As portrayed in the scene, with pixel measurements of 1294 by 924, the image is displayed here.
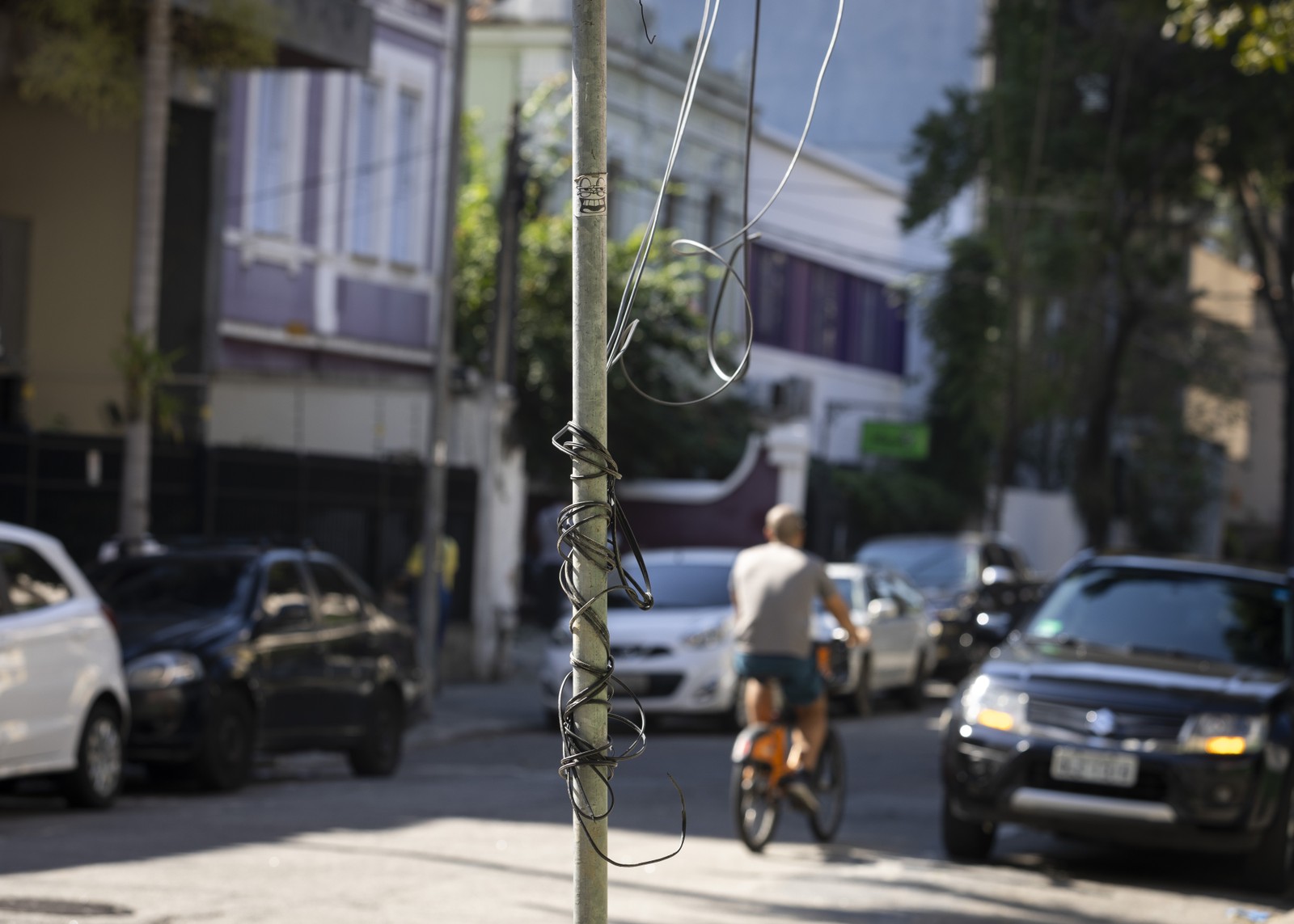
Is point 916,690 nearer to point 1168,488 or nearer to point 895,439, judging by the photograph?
point 895,439

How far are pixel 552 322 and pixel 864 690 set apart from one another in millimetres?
9615

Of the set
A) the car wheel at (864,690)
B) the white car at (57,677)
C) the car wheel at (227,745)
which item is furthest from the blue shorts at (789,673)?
A: the car wheel at (864,690)

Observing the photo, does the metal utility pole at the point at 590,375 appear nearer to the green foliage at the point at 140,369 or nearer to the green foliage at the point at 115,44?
the green foliage at the point at 140,369

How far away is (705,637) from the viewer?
695 inches

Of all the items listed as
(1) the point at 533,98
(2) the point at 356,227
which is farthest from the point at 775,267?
(2) the point at 356,227

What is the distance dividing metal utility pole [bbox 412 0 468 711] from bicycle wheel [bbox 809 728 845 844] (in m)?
7.70

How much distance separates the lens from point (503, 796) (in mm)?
12391

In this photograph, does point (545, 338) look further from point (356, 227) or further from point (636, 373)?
point (356, 227)

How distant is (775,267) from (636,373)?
44.5 feet

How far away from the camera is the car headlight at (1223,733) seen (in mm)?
9523

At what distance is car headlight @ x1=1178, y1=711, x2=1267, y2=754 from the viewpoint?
9.52 metres

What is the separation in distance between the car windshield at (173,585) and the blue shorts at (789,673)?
12.9 ft

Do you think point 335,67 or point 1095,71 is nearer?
point 335,67

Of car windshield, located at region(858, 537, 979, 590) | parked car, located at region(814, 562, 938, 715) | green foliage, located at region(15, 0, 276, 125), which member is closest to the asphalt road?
green foliage, located at region(15, 0, 276, 125)
